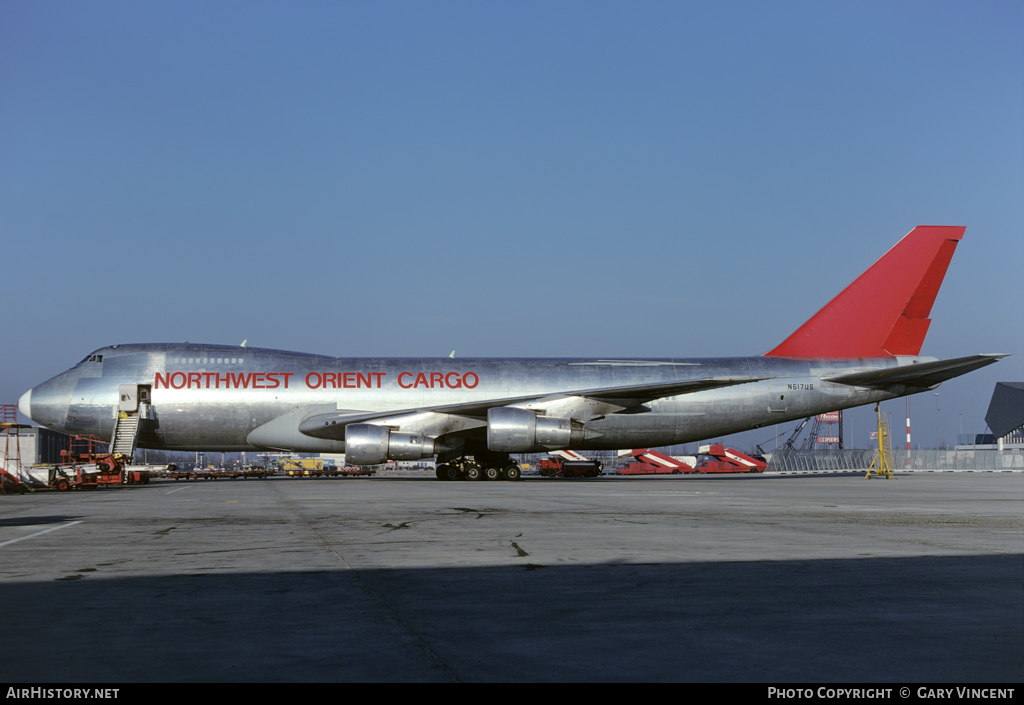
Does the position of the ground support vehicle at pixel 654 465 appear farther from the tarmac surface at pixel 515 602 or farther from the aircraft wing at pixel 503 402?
the tarmac surface at pixel 515 602

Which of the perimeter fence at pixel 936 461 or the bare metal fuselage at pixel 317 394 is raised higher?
the bare metal fuselage at pixel 317 394

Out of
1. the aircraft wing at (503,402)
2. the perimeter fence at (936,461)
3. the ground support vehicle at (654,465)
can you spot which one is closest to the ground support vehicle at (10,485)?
the aircraft wing at (503,402)

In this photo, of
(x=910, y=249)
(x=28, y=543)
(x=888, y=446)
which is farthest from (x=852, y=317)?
(x=28, y=543)

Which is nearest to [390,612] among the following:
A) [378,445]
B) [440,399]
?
[378,445]

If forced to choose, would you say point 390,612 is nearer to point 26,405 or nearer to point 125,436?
point 125,436

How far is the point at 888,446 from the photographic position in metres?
48.3

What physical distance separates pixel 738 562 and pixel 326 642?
4.35 meters

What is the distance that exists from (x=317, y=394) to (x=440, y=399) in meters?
4.17

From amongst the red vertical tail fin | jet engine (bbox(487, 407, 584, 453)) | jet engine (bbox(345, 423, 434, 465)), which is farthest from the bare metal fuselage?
the red vertical tail fin

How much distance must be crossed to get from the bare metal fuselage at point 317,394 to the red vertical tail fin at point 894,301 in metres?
4.61

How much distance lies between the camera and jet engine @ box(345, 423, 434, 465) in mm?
27266

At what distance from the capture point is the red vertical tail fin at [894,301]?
108 feet

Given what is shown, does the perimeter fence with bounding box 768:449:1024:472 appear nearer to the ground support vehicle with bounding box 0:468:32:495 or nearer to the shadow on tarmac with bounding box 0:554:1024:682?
the ground support vehicle with bounding box 0:468:32:495

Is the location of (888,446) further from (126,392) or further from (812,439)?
(812,439)
